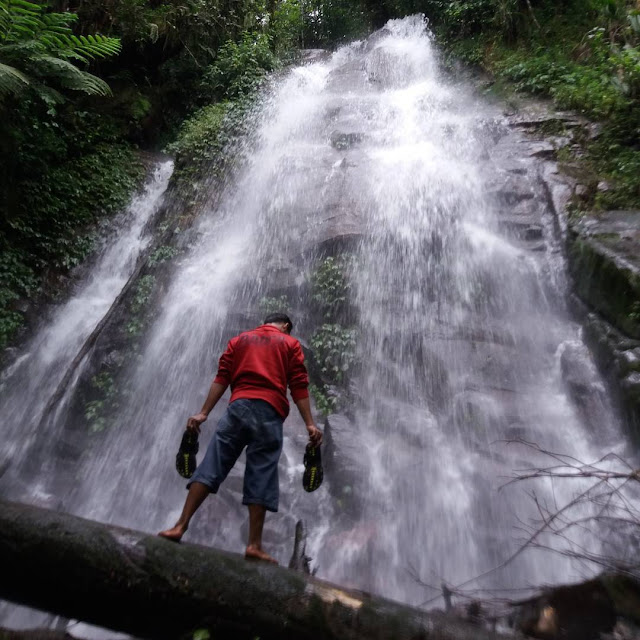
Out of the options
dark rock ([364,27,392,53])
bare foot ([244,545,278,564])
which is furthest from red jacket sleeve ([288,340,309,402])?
dark rock ([364,27,392,53])

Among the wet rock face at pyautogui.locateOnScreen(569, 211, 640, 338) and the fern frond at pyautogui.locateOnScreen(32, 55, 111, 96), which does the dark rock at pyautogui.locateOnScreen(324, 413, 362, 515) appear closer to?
the wet rock face at pyautogui.locateOnScreen(569, 211, 640, 338)

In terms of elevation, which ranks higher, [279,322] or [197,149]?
[197,149]

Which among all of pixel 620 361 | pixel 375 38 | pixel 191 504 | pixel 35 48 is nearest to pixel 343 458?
pixel 191 504

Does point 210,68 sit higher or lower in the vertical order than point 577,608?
higher

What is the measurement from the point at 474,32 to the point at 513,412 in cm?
1209

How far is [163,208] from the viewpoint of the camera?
955 cm

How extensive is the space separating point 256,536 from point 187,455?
2.53 feet

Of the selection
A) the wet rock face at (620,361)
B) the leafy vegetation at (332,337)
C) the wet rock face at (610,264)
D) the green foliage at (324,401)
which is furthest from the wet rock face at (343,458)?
the wet rock face at (610,264)

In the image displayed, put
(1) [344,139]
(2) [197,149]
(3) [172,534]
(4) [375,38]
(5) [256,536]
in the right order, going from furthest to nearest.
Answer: (4) [375,38] < (2) [197,149] < (1) [344,139] < (5) [256,536] < (3) [172,534]

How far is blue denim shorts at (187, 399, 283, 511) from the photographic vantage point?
3.22m

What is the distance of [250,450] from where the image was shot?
11.0 feet

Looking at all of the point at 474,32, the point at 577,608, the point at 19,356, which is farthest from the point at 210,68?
the point at 577,608

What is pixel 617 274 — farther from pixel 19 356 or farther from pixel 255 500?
pixel 19 356

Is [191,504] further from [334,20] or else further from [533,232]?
[334,20]
